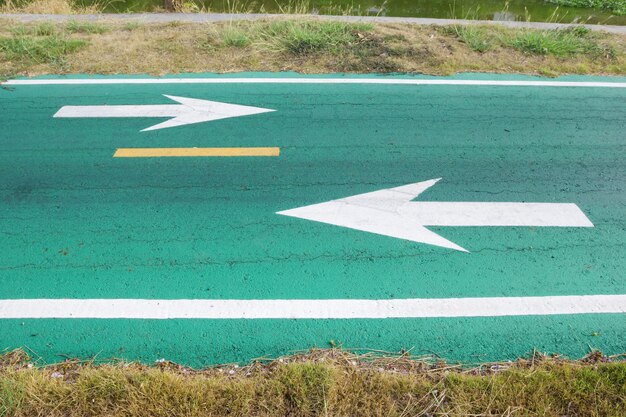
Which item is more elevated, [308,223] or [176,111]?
[176,111]

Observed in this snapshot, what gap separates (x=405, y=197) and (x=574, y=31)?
673cm

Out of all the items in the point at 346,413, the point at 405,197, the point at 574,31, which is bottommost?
the point at 346,413

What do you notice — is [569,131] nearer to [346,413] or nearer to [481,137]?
[481,137]

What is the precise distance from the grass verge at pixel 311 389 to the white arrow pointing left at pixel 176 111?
366 cm

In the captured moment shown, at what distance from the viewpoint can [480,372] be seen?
3164mm

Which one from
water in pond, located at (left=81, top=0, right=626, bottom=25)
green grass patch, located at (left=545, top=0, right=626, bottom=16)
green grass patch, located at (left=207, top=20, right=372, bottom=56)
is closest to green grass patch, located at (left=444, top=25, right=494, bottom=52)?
green grass patch, located at (left=207, top=20, right=372, bottom=56)

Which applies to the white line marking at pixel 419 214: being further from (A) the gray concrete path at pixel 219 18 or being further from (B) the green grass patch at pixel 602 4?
(B) the green grass patch at pixel 602 4

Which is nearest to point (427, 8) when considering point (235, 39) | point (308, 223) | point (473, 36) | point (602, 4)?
point (473, 36)

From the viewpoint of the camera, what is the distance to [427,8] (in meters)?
12.2

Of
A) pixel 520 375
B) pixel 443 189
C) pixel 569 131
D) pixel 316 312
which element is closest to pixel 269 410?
pixel 316 312

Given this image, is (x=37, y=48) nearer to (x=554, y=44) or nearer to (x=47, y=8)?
(x=47, y=8)

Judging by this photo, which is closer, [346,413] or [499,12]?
[346,413]

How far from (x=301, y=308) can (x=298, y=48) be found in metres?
5.72

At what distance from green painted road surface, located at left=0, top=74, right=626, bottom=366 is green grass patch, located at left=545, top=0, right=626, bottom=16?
21.7 feet
